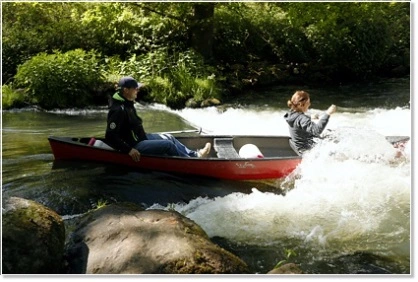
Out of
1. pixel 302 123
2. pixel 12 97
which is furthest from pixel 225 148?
pixel 12 97

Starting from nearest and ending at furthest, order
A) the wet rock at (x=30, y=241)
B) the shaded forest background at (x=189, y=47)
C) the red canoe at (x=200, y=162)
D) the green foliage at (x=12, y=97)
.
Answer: the wet rock at (x=30, y=241)
the red canoe at (x=200, y=162)
the green foliage at (x=12, y=97)
the shaded forest background at (x=189, y=47)

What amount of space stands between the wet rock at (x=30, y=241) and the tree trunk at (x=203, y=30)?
32.4ft

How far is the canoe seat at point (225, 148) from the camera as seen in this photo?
594 cm

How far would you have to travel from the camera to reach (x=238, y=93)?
12.3m

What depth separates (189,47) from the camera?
12.7m

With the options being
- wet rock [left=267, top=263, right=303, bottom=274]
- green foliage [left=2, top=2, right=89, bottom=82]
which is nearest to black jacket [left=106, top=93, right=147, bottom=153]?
wet rock [left=267, top=263, right=303, bottom=274]

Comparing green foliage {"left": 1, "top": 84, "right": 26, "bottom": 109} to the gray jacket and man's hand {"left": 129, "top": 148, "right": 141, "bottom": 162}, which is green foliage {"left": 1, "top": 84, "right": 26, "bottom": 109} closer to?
man's hand {"left": 129, "top": 148, "right": 141, "bottom": 162}

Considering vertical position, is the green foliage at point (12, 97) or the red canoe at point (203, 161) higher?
the green foliage at point (12, 97)

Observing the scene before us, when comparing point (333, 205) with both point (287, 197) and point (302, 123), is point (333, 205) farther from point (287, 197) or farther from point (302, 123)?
point (302, 123)

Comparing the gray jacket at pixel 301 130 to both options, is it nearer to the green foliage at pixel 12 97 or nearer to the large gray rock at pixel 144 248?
the large gray rock at pixel 144 248

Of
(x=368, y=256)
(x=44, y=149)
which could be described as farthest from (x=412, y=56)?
(x=44, y=149)

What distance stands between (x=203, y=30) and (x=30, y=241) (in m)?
10.4

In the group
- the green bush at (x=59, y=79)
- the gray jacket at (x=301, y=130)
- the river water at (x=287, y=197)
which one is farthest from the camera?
the green bush at (x=59, y=79)

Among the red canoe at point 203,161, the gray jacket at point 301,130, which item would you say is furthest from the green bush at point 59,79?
the gray jacket at point 301,130
